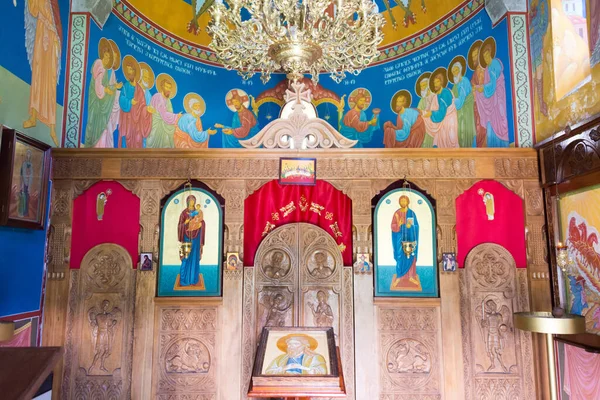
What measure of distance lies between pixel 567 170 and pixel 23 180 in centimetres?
657

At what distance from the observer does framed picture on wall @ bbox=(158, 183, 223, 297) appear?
5.82m

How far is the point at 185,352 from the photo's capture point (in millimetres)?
5691

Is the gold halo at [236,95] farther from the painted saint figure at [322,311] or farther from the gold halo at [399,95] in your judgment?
the painted saint figure at [322,311]

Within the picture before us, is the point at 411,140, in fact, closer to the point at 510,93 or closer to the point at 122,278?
the point at 510,93

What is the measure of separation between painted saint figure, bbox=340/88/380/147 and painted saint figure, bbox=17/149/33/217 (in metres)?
5.22

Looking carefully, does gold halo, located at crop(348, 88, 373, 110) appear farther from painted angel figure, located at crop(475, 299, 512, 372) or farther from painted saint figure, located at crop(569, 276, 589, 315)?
painted saint figure, located at crop(569, 276, 589, 315)

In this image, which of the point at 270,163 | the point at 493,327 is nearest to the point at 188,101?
the point at 270,163

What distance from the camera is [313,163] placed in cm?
589

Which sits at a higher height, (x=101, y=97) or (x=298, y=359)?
(x=101, y=97)

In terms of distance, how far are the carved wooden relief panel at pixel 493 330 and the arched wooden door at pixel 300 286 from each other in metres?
1.59

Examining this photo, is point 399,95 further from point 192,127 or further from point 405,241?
point 192,127

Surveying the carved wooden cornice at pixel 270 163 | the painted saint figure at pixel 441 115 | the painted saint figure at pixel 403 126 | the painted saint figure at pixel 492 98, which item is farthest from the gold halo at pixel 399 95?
the carved wooden cornice at pixel 270 163

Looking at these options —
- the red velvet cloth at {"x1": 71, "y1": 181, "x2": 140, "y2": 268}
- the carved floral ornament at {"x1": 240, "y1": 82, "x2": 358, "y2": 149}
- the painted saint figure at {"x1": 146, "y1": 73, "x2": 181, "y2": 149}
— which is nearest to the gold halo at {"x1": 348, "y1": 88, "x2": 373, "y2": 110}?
the carved floral ornament at {"x1": 240, "y1": 82, "x2": 358, "y2": 149}

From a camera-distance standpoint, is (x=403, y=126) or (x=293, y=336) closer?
(x=293, y=336)
